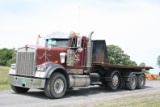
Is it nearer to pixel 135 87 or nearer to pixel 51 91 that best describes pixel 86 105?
pixel 51 91

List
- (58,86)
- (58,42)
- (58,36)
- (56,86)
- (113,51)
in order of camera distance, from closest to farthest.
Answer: (56,86) < (58,86) < (58,42) < (58,36) < (113,51)

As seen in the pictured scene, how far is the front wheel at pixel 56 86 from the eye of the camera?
12195mm

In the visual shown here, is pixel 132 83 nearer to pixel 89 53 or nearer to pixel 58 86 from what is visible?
pixel 89 53

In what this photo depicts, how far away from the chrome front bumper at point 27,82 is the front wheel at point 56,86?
0.31 m

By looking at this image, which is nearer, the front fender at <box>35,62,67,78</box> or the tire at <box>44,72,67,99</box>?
the front fender at <box>35,62,67,78</box>

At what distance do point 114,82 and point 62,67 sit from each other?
458 centimetres

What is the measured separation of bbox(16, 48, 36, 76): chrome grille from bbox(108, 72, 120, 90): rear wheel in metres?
5.21

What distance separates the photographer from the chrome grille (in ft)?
40.9

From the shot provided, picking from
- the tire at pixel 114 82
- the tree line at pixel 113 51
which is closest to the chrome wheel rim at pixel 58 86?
the tire at pixel 114 82

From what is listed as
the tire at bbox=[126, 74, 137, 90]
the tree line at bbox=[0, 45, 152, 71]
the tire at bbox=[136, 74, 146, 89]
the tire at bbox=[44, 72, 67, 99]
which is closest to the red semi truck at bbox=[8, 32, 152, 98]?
the tire at bbox=[44, 72, 67, 99]

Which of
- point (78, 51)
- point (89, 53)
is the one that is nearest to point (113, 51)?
point (89, 53)

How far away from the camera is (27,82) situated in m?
12.4

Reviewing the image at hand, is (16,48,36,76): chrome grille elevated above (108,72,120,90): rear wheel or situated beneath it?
elevated above

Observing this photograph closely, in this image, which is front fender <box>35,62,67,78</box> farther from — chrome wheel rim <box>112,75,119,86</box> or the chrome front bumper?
chrome wheel rim <box>112,75,119,86</box>
